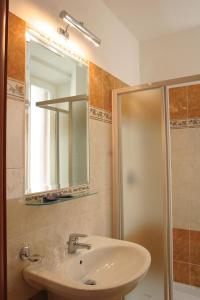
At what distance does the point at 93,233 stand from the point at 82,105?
3.13ft

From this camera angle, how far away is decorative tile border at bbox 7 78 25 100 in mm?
1187

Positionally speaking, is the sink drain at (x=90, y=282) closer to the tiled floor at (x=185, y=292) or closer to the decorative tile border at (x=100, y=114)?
the decorative tile border at (x=100, y=114)

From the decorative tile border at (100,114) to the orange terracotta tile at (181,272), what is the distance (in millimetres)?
1726

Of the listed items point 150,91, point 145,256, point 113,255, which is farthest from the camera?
point 150,91

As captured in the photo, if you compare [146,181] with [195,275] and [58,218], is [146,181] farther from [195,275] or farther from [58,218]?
[195,275]

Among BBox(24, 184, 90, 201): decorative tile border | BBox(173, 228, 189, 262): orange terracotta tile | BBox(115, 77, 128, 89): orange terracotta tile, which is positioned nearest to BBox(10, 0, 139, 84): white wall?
BBox(115, 77, 128, 89): orange terracotta tile

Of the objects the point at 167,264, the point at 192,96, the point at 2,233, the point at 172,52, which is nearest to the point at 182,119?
the point at 192,96

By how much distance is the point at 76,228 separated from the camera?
63.1 inches

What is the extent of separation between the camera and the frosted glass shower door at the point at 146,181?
185 centimetres

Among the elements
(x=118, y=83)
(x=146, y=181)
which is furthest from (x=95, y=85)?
(x=146, y=181)

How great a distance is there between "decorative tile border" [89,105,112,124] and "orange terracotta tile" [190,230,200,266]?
1.51 meters

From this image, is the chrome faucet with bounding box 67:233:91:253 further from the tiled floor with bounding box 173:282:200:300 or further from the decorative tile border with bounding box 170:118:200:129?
the decorative tile border with bounding box 170:118:200:129

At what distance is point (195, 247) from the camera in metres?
2.50

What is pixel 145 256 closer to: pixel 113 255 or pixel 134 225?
pixel 113 255
